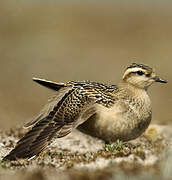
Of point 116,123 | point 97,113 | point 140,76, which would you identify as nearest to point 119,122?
point 116,123

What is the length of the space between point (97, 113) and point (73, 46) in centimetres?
2627

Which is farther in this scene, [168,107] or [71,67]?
[71,67]

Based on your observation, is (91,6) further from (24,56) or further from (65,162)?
(65,162)

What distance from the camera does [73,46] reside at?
36062 millimetres

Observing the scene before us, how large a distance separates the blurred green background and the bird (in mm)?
8803

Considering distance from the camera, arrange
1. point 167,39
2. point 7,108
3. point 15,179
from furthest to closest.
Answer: point 167,39
point 7,108
point 15,179

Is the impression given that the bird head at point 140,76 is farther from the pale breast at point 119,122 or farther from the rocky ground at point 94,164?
the rocky ground at point 94,164

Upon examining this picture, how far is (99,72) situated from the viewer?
31.3 meters

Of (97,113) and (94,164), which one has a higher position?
(97,113)

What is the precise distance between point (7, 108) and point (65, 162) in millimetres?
14302

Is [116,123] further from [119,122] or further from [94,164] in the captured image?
[94,164]

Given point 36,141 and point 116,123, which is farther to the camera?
point 116,123

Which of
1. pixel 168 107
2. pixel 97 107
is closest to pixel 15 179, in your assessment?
pixel 97 107

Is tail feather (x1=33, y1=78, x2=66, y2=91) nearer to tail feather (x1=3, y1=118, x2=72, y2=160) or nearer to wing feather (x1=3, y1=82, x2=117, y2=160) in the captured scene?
wing feather (x1=3, y1=82, x2=117, y2=160)
